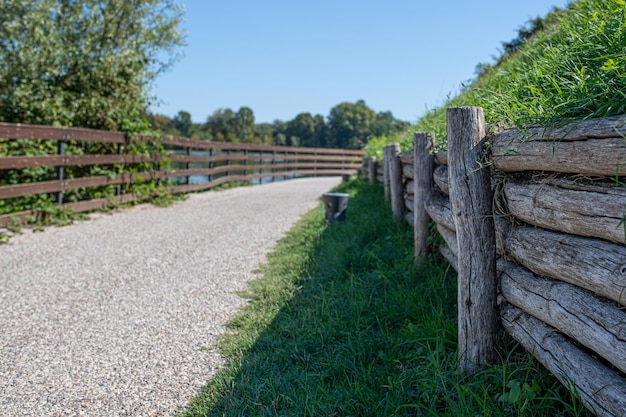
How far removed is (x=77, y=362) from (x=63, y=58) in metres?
10.7

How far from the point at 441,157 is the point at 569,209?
2.19 metres

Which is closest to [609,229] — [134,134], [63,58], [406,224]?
[406,224]

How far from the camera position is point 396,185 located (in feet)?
20.7

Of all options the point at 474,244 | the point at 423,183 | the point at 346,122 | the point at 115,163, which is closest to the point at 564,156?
the point at 474,244

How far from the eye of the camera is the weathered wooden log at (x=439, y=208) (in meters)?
3.72

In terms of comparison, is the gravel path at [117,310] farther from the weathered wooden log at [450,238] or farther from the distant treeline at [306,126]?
the distant treeline at [306,126]

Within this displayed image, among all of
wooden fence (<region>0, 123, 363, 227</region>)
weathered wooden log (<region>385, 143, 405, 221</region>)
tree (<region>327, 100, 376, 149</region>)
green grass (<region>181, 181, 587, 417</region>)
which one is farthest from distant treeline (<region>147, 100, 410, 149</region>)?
green grass (<region>181, 181, 587, 417</region>)

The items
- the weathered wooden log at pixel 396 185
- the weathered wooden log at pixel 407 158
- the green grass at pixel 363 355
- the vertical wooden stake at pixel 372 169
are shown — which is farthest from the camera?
the vertical wooden stake at pixel 372 169

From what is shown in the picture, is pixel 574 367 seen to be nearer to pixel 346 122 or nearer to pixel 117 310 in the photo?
pixel 117 310

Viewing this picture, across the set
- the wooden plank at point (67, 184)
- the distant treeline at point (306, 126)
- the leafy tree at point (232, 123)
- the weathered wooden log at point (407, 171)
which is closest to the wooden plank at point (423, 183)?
the weathered wooden log at point (407, 171)

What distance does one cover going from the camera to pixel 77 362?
3.29 m

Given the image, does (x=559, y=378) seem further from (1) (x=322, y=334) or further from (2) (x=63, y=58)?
(2) (x=63, y=58)

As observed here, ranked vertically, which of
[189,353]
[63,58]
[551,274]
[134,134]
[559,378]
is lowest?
[189,353]

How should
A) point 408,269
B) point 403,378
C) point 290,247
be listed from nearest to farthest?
point 403,378, point 408,269, point 290,247
